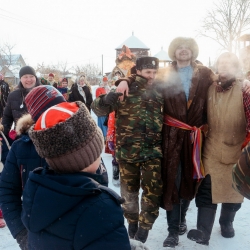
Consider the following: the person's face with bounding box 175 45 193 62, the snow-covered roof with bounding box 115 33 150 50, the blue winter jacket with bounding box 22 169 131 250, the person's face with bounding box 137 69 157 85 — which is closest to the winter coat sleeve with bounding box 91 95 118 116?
the person's face with bounding box 137 69 157 85

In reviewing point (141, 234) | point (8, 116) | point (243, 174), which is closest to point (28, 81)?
point (8, 116)

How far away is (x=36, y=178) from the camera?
51.2 inches

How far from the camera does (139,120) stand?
3.00 metres

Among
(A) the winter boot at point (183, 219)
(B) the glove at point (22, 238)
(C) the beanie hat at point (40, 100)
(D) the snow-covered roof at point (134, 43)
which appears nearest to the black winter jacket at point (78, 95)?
(A) the winter boot at point (183, 219)

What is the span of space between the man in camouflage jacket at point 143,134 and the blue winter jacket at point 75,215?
1.72 meters

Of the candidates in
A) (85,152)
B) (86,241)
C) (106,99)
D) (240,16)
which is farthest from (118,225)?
(240,16)

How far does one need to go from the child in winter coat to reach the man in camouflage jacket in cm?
159

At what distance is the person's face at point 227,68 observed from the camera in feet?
9.76

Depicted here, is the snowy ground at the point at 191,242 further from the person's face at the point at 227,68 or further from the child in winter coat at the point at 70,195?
the child in winter coat at the point at 70,195

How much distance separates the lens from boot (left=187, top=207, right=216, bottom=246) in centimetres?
297

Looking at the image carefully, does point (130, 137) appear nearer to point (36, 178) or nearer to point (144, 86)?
point (144, 86)

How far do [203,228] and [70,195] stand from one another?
7.32ft

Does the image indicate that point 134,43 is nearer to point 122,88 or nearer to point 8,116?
point 8,116

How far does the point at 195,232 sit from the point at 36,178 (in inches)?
84.2
